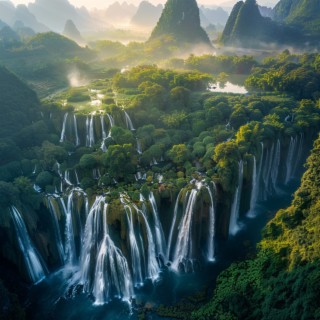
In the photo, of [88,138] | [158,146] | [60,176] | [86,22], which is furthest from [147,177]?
[86,22]

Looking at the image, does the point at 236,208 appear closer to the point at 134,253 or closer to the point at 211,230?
the point at 211,230

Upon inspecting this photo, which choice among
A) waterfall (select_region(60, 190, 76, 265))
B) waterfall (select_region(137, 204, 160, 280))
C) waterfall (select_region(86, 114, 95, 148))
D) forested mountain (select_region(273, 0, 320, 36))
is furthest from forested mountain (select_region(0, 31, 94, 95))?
forested mountain (select_region(273, 0, 320, 36))

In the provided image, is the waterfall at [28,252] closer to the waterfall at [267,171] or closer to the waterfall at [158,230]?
the waterfall at [158,230]

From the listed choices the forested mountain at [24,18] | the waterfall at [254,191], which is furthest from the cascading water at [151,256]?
the forested mountain at [24,18]

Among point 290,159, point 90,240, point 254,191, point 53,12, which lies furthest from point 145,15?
point 90,240

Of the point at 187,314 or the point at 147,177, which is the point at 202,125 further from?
the point at 187,314

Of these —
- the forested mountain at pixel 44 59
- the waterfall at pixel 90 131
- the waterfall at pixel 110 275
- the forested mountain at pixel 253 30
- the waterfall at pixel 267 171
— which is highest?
the forested mountain at pixel 253 30

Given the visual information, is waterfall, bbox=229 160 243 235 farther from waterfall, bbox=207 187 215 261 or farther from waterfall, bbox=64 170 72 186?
waterfall, bbox=64 170 72 186
